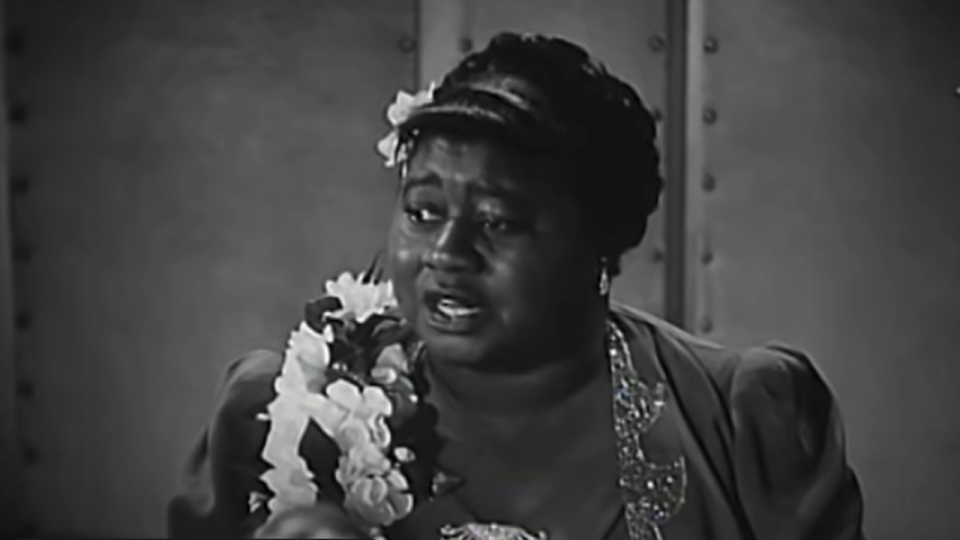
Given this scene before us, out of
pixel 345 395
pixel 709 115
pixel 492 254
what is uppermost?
pixel 709 115

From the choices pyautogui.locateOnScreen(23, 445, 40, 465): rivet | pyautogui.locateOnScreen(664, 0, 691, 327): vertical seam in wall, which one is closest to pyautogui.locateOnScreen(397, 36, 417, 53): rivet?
pyautogui.locateOnScreen(664, 0, 691, 327): vertical seam in wall

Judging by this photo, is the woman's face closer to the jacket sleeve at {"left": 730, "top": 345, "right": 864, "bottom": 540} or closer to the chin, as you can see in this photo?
the chin

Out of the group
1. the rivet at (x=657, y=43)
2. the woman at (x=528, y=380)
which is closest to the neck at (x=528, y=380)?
the woman at (x=528, y=380)

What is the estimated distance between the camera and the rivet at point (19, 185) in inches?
47.0

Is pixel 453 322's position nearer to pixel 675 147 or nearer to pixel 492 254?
pixel 492 254

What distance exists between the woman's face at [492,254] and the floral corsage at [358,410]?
44 millimetres

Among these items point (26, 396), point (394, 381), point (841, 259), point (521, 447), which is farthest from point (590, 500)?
point (26, 396)

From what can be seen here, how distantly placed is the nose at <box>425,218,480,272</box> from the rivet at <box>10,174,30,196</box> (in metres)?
0.41

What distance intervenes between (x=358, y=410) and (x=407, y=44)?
0.32m

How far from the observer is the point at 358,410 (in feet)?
3.48

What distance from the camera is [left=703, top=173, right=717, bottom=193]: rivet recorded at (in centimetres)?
111

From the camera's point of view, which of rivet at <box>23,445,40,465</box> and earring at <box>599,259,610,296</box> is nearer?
earring at <box>599,259,610,296</box>

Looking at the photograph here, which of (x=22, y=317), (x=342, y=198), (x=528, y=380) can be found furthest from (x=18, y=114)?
(x=528, y=380)

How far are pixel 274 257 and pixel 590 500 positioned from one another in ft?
1.15
